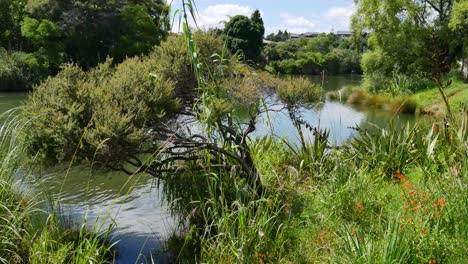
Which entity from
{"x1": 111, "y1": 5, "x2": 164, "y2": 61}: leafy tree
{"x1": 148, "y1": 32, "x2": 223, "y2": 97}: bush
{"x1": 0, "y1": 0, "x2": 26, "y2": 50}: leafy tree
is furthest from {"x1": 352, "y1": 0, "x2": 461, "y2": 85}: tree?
{"x1": 0, "y1": 0, "x2": 26, "y2": 50}: leafy tree

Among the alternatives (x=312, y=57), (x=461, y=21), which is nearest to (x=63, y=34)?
(x=312, y=57)

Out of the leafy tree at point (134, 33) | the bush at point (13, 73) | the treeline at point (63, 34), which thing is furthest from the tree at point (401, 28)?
the bush at point (13, 73)

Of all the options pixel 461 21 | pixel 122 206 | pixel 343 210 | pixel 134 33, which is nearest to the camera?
pixel 343 210

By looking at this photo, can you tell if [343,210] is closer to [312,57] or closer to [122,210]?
[122,210]

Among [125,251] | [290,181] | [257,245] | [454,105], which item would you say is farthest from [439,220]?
[454,105]

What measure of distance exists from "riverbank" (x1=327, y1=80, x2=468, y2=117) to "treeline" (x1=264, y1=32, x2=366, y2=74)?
5.02 meters

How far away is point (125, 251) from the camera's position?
17.6ft

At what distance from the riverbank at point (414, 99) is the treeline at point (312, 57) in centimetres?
502

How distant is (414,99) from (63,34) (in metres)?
20.5

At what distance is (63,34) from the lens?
29.1 metres

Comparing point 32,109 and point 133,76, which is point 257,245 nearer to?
point 133,76

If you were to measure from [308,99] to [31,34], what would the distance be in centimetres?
2464

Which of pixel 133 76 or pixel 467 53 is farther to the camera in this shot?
pixel 467 53

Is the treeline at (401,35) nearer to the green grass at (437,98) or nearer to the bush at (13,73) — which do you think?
the green grass at (437,98)
